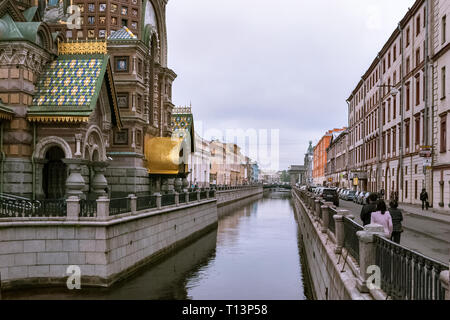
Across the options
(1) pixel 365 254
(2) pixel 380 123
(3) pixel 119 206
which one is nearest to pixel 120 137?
(3) pixel 119 206

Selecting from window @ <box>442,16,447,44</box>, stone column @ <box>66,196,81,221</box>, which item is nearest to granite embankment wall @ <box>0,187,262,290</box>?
stone column @ <box>66,196,81,221</box>

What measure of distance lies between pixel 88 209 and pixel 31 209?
1923 mm

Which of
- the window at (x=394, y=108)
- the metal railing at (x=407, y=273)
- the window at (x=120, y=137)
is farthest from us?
the window at (x=394, y=108)

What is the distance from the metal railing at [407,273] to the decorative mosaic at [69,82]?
15.5m

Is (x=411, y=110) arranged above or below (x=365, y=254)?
above

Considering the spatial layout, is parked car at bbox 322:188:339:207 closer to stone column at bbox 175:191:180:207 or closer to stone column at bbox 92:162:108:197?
stone column at bbox 175:191:180:207

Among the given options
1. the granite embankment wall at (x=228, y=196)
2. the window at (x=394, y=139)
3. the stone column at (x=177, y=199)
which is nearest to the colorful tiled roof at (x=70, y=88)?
the stone column at (x=177, y=199)

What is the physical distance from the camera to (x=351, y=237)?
10.8m

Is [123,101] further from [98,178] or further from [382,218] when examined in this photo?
[382,218]

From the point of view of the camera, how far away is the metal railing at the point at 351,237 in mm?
10008

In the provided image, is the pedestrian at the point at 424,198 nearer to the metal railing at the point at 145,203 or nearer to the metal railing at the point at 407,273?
the metal railing at the point at 145,203

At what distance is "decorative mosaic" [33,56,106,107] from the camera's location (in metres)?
20.2
